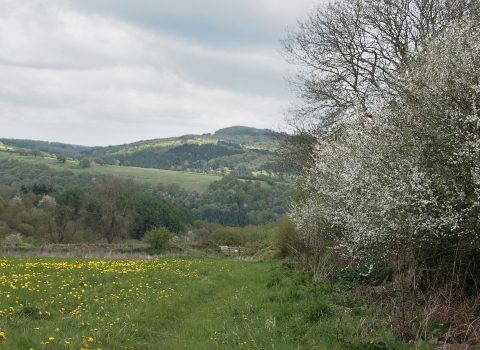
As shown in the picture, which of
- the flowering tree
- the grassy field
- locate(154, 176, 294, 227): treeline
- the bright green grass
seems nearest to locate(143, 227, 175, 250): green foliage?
the bright green grass

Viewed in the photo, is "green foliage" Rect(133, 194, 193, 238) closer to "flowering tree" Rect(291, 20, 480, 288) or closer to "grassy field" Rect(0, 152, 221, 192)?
"grassy field" Rect(0, 152, 221, 192)

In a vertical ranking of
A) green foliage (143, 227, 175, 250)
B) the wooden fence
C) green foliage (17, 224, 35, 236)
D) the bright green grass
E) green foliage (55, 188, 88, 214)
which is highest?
the bright green grass

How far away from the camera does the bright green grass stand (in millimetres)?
6637

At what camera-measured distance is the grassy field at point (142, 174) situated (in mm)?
157312

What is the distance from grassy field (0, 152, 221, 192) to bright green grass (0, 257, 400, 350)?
14014 cm

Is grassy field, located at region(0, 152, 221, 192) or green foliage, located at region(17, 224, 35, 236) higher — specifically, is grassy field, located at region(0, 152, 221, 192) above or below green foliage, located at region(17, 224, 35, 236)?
above

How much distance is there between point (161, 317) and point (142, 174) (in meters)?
175

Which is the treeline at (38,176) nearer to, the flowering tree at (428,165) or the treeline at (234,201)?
the treeline at (234,201)

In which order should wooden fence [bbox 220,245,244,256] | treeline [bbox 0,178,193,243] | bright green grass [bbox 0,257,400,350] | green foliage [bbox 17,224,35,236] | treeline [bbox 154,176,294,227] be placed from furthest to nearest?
1. treeline [bbox 154,176,294,227]
2. green foliage [bbox 17,224,35,236]
3. treeline [bbox 0,178,193,243]
4. wooden fence [bbox 220,245,244,256]
5. bright green grass [bbox 0,257,400,350]

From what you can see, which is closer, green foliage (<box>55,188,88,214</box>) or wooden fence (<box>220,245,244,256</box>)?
wooden fence (<box>220,245,244,256</box>)

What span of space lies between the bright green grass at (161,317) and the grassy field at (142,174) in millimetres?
140137

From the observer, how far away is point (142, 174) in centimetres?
17988

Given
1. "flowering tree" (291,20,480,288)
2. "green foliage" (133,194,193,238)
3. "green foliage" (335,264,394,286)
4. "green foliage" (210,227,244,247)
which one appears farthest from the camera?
"green foliage" (133,194,193,238)

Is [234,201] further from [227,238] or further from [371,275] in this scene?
[371,275]
